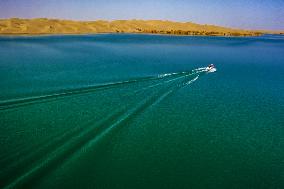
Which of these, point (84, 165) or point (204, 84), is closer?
point (84, 165)

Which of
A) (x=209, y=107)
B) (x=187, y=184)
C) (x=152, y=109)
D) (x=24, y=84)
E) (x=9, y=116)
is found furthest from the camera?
(x=24, y=84)

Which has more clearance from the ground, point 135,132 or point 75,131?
point 75,131

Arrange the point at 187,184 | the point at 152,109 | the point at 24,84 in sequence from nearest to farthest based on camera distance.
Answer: the point at 187,184
the point at 152,109
the point at 24,84

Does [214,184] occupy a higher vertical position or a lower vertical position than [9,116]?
lower

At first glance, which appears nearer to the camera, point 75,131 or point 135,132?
point 75,131

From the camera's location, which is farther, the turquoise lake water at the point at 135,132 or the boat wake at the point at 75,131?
the turquoise lake water at the point at 135,132

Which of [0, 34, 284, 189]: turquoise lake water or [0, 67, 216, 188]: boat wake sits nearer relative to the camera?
[0, 67, 216, 188]: boat wake

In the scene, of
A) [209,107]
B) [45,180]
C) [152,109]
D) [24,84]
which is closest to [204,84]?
[209,107]

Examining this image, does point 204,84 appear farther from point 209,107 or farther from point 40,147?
point 40,147
